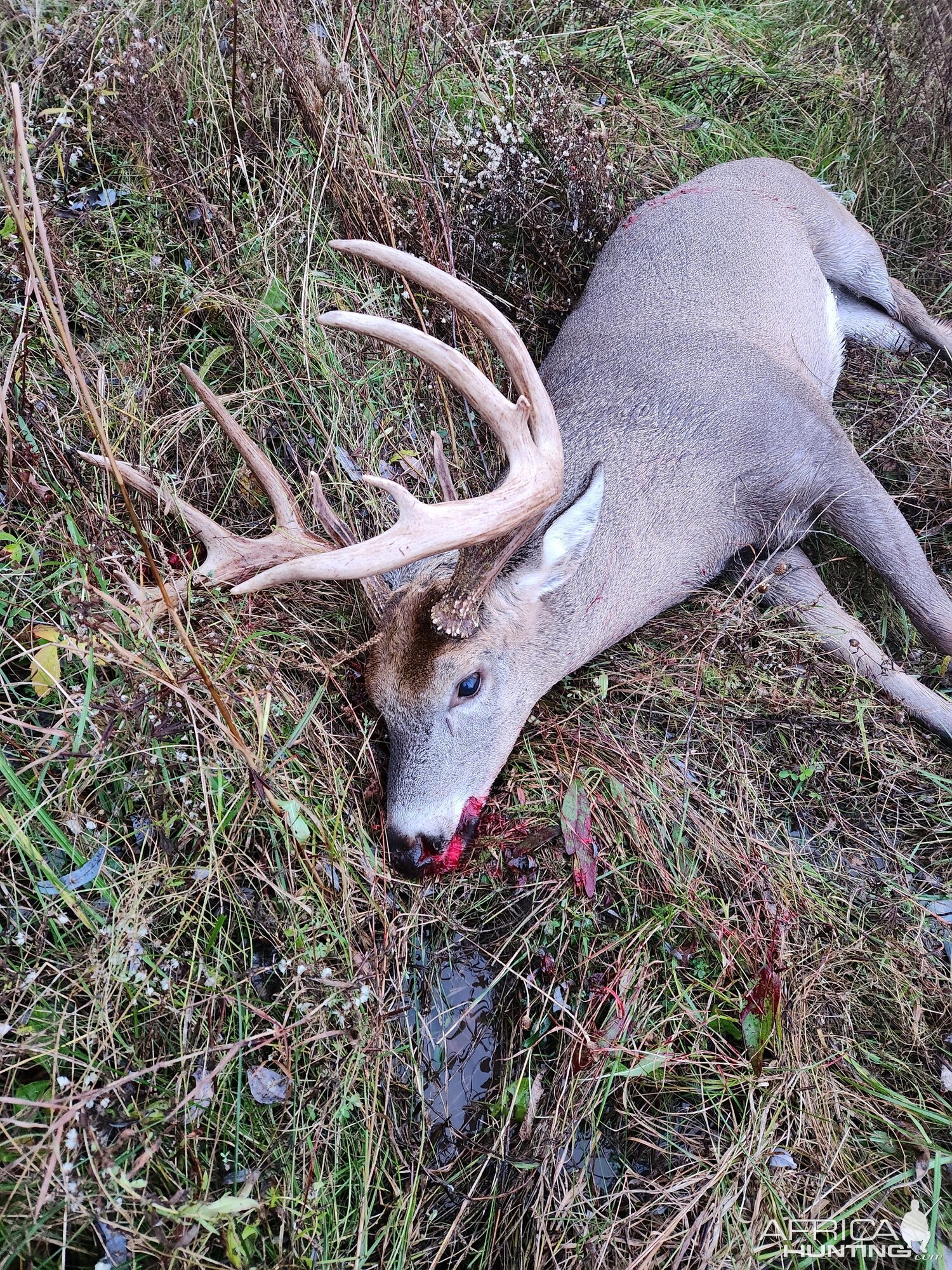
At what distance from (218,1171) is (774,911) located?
1.61m

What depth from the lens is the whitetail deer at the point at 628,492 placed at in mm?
2535

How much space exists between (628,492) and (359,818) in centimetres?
138

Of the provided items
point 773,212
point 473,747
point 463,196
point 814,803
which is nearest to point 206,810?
point 473,747

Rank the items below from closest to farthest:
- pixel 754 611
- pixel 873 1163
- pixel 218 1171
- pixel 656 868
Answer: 1. pixel 218 1171
2. pixel 873 1163
3. pixel 656 868
4. pixel 754 611

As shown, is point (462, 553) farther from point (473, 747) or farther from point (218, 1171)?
point (218, 1171)

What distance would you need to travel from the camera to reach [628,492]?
3.28m

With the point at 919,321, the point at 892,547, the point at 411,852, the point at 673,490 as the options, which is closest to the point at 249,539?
the point at 411,852

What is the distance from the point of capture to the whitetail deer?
2535 millimetres

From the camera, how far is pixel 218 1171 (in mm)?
2240

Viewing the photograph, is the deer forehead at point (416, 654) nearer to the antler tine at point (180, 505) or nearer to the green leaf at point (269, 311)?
the antler tine at point (180, 505)

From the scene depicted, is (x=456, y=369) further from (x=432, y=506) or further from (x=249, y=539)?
(x=249, y=539)

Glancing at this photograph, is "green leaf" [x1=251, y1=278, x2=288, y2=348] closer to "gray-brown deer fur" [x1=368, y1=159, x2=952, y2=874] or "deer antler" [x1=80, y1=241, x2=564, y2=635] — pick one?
"deer antler" [x1=80, y1=241, x2=564, y2=635]

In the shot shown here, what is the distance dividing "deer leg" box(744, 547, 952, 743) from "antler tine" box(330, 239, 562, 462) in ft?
4.25

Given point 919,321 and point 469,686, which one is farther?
point 919,321
